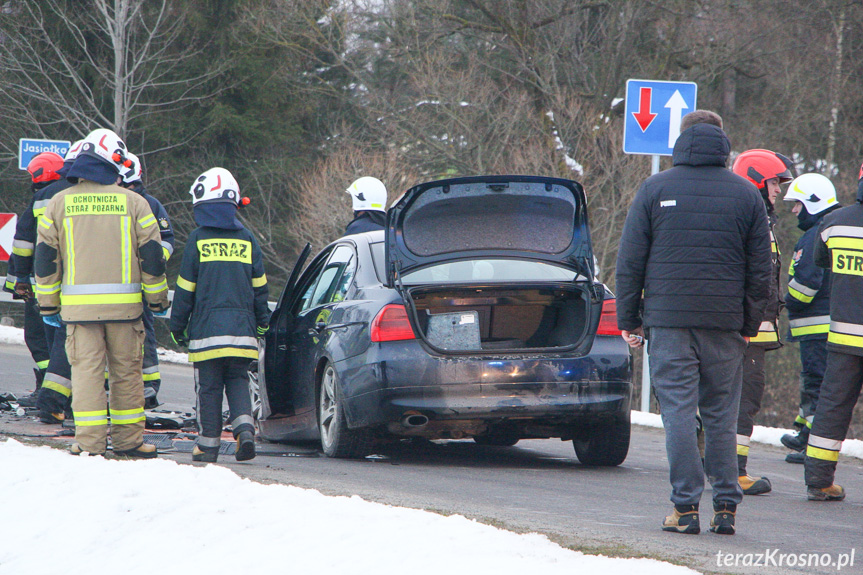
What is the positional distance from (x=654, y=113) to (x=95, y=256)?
20.2 feet

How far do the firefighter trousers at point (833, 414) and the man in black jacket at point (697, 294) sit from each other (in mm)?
1593

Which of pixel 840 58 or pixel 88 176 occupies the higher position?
pixel 840 58

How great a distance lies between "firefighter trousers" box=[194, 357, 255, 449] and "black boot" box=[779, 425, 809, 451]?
4.59 m

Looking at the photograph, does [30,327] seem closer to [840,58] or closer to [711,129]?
[711,129]

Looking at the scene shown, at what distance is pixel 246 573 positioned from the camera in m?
3.89

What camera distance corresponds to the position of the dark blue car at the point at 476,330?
672 centimetres

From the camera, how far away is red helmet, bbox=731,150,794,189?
651 centimetres

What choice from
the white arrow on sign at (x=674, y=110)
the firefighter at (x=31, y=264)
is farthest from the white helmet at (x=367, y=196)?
the white arrow on sign at (x=674, y=110)

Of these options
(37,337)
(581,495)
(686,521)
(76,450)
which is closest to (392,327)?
(581,495)

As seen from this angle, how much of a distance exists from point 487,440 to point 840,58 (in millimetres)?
17813

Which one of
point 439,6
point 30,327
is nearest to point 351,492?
point 30,327

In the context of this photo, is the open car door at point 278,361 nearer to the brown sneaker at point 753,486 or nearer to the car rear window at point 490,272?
the car rear window at point 490,272

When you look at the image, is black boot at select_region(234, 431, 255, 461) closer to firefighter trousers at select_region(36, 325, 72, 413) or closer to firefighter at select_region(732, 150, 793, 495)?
firefighter trousers at select_region(36, 325, 72, 413)

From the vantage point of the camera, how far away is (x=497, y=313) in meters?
7.26
